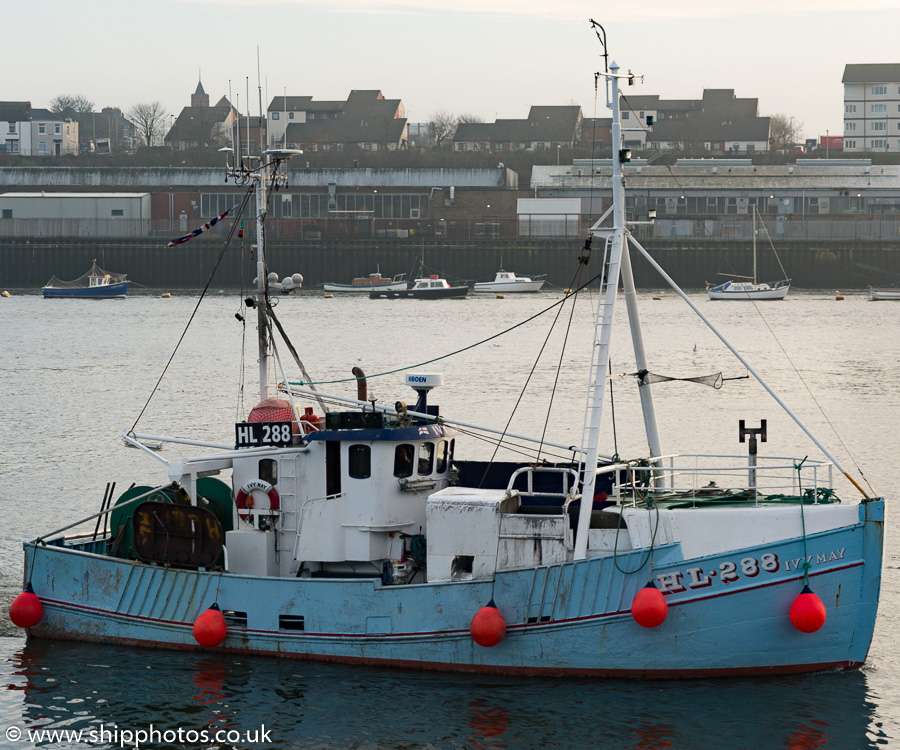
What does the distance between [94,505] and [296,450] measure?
12181mm

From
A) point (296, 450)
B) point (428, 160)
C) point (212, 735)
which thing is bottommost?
point (212, 735)

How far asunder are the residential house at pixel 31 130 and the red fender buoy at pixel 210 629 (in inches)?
6353

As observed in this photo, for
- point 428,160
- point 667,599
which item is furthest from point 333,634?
point 428,160

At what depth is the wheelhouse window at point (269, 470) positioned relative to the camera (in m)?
16.8

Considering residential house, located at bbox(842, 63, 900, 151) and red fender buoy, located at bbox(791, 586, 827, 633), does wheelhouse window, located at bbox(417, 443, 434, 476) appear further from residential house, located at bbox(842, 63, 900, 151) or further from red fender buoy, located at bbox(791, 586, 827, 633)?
residential house, located at bbox(842, 63, 900, 151)

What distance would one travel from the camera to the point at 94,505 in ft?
88.3

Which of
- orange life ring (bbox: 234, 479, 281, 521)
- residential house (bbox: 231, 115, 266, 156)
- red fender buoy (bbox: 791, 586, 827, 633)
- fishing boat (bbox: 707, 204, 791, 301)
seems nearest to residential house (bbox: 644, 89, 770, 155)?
fishing boat (bbox: 707, 204, 791, 301)

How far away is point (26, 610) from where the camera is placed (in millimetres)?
17234

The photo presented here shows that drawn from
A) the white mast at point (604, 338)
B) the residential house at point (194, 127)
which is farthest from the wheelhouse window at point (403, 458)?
the residential house at point (194, 127)

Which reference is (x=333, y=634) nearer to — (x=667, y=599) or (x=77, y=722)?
(x=77, y=722)

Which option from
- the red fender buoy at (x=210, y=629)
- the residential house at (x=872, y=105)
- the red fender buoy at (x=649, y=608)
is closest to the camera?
the red fender buoy at (x=649, y=608)

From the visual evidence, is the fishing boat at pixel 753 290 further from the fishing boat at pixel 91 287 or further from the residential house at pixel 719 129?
the fishing boat at pixel 91 287

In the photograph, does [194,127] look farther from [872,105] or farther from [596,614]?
[596,614]

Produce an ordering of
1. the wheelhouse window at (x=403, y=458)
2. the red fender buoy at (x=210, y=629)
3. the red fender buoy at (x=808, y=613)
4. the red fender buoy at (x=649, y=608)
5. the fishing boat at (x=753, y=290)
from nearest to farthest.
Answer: the red fender buoy at (x=808, y=613) → the red fender buoy at (x=649, y=608) → the red fender buoy at (x=210, y=629) → the wheelhouse window at (x=403, y=458) → the fishing boat at (x=753, y=290)
